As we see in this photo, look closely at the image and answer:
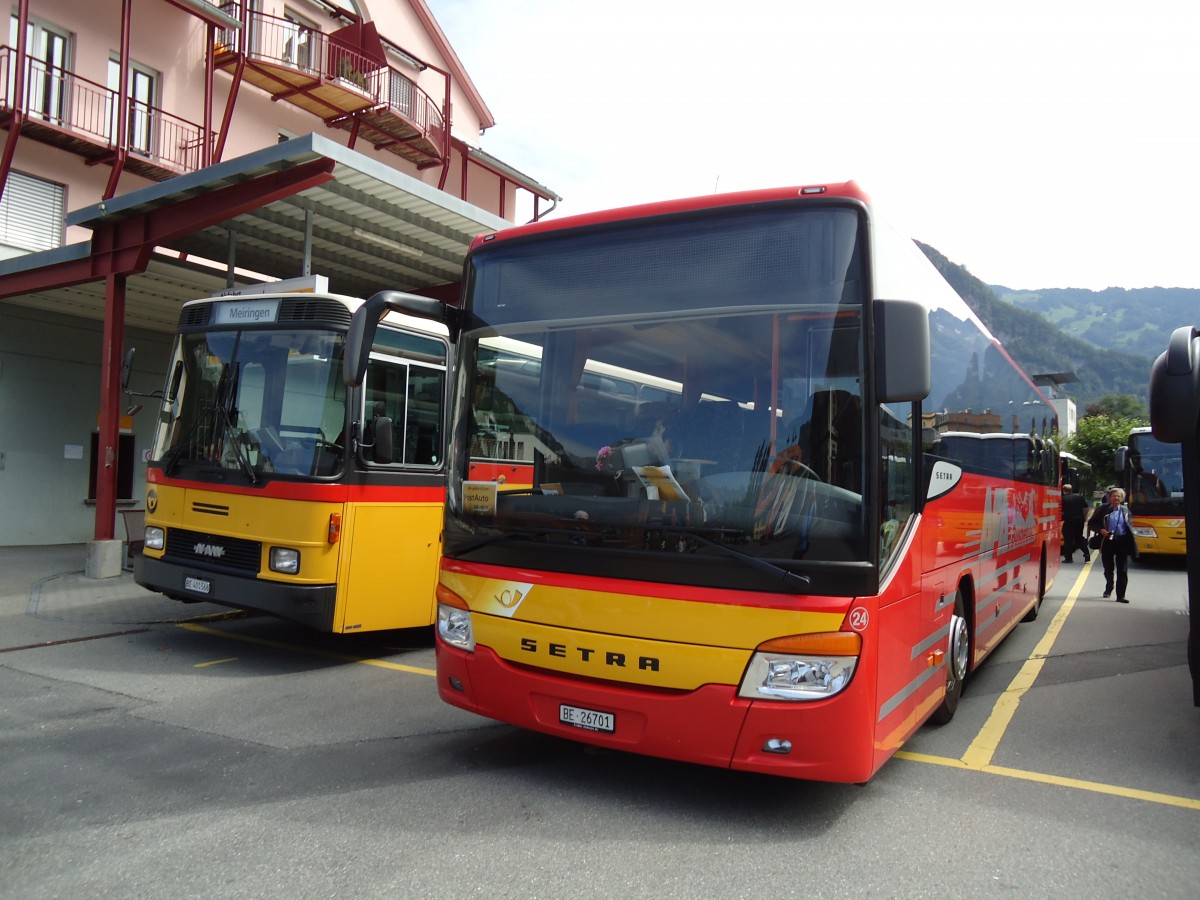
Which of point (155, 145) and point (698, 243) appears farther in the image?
point (155, 145)

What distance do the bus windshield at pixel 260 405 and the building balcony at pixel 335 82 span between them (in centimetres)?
1472

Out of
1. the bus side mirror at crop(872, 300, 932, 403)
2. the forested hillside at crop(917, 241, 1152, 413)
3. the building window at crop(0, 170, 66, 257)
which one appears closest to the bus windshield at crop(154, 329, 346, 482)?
the bus side mirror at crop(872, 300, 932, 403)

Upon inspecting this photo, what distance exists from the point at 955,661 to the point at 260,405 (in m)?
5.62

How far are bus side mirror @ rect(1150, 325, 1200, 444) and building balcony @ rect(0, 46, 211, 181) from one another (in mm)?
17624

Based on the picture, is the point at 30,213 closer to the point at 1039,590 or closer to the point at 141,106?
the point at 141,106

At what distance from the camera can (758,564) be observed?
393 cm

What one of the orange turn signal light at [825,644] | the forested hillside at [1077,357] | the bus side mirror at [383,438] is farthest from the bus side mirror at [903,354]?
the forested hillside at [1077,357]

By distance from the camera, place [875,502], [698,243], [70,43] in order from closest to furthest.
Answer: [875,502], [698,243], [70,43]

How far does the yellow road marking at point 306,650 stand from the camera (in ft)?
24.9

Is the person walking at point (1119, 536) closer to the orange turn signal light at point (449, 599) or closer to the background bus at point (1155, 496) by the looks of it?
the background bus at point (1155, 496)

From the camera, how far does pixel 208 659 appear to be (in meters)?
7.73

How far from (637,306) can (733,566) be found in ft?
4.55

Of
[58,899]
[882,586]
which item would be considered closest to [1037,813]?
[882,586]

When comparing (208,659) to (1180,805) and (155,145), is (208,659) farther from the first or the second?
(155,145)
